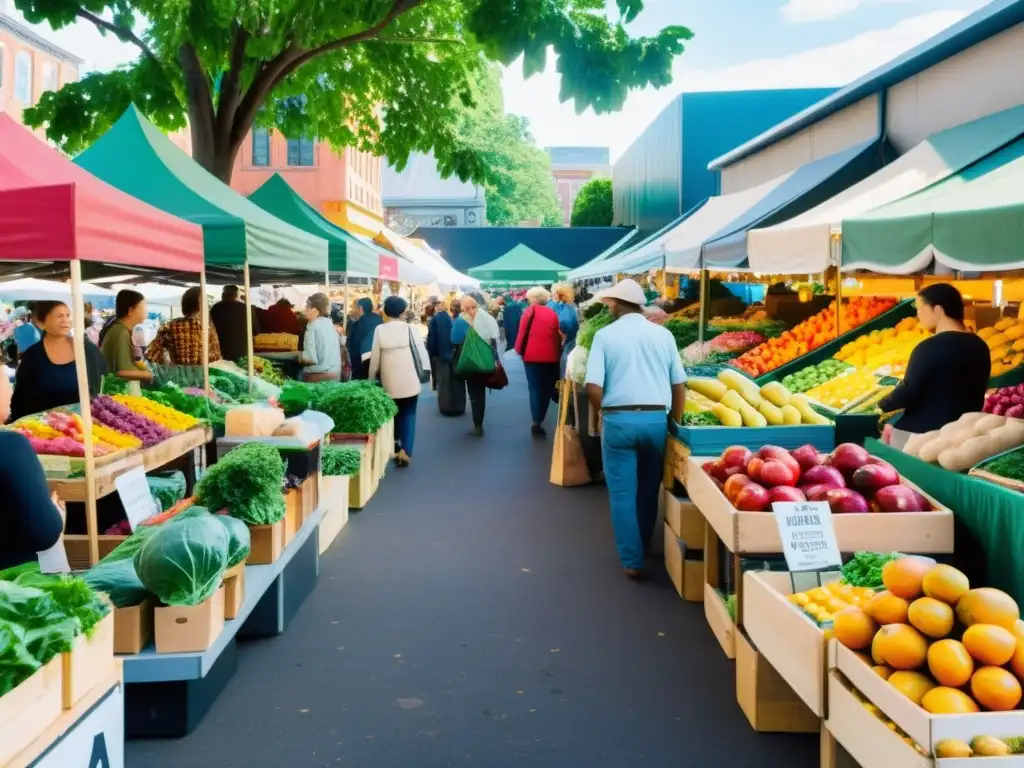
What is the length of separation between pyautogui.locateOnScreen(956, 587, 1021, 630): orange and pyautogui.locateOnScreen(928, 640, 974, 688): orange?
12 cm

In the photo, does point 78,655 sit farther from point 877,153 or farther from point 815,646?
Result: point 877,153

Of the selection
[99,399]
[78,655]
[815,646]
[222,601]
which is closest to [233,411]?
[99,399]

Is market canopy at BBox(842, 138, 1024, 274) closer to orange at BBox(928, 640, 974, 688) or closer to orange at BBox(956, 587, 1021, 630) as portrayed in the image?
orange at BBox(956, 587, 1021, 630)

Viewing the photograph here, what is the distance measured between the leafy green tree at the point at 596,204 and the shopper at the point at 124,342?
4645 centimetres

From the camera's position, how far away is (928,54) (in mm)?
9852

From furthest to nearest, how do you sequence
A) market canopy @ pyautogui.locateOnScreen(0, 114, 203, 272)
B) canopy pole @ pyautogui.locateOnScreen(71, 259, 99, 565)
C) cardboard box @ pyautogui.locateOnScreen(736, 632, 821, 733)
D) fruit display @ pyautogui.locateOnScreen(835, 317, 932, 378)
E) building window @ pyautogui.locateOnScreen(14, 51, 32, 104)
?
building window @ pyautogui.locateOnScreen(14, 51, 32, 104) → fruit display @ pyautogui.locateOnScreen(835, 317, 932, 378) → canopy pole @ pyautogui.locateOnScreen(71, 259, 99, 565) → market canopy @ pyautogui.locateOnScreen(0, 114, 203, 272) → cardboard box @ pyautogui.locateOnScreen(736, 632, 821, 733)

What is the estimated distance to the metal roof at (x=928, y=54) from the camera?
8453mm

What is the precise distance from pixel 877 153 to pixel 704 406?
17.5ft

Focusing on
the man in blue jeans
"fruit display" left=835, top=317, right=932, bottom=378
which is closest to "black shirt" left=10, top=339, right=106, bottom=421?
the man in blue jeans

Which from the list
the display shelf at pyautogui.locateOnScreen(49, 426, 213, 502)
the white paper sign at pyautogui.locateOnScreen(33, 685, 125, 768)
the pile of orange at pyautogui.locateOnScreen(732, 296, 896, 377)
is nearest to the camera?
the white paper sign at pyautogui.locateOnScreen(33, 685, 125, 768)

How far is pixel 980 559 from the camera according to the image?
4.57m

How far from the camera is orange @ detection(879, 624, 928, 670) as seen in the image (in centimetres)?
322

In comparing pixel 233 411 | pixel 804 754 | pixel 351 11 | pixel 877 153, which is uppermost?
pixel 351 11

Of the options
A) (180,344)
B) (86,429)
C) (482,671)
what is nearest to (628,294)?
(482,671)
